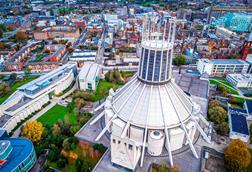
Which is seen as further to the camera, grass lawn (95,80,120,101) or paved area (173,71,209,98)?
grass lawn (95,80,120,101)

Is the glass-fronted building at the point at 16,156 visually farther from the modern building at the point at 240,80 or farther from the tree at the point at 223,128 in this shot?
the modern building at the point at 240,80

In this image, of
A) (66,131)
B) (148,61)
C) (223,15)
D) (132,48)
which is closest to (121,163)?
(66,131)

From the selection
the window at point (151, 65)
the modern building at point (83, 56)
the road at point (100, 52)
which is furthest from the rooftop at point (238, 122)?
the modern building at point (83, 56)

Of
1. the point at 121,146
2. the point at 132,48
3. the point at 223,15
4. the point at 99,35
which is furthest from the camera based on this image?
the point at 223,15

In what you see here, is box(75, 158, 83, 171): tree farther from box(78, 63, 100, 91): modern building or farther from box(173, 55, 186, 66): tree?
box(173, 55, 186, 66): tree

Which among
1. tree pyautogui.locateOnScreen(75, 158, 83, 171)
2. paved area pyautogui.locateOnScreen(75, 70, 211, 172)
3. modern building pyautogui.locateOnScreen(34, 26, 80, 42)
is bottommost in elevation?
tree pyautogui.locateOnScreen(75, 158, 83, 171)

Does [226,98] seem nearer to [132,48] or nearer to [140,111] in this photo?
[140,111]

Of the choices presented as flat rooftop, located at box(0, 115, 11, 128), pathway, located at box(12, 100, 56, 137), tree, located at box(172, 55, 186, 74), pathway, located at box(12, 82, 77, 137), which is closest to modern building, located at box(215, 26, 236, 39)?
tree, located at box(172, 55, 186, 74)

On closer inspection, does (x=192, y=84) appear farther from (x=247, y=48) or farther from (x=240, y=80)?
(x=247, y=48)
